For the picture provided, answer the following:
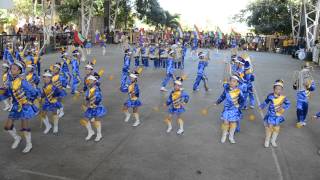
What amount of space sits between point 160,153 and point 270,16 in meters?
37.1

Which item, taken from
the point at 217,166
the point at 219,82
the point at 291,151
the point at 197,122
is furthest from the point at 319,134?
the point at 219,82

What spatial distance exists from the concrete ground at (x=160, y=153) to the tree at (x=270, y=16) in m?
31.4

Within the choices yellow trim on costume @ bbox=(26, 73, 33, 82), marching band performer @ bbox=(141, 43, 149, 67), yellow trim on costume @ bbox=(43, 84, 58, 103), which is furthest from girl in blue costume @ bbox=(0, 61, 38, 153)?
marching band performer @ bbox=(141, 43, 149, 67)

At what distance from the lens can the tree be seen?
40094 mm

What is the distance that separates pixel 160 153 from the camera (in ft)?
24.7

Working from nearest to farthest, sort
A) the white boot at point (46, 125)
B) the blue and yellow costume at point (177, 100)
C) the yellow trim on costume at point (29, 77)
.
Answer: the blue and yellow costume at point (177, 100)
the white boot at point (46, 125)
the yellow trim on costume at point (29, 77)

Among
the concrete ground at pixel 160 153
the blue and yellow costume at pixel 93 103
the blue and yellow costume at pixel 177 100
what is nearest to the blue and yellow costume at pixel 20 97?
the concrete ground at pixel 160 153

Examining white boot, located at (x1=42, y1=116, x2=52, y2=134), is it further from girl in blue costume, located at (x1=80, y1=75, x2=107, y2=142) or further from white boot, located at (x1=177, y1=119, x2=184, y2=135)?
white boot, located at (x1=177, y1=119, x2=184, y2=135)

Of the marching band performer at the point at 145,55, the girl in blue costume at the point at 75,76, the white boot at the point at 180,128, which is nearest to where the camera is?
the white boot at the point at 180,128

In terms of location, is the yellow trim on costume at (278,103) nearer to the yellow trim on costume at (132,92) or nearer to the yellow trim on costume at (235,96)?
the yellow trim on costume at (235,96)

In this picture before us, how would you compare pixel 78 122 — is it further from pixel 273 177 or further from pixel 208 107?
pixel 273 177

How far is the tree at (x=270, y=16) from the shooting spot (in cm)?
4009

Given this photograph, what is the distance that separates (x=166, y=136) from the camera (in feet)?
28.2

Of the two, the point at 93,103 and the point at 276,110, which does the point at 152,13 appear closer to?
the point at 93,103
